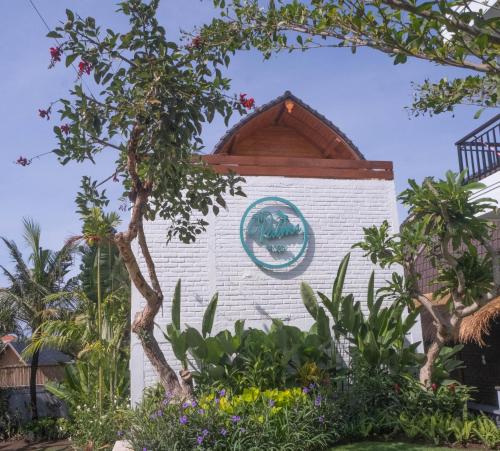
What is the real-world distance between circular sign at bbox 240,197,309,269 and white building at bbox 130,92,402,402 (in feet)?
0.05

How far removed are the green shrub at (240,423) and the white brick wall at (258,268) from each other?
2001 millimetres

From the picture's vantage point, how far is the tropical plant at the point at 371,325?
8828 millimetres

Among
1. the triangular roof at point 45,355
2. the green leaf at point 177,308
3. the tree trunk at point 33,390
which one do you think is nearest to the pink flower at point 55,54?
the green leaf at point 177,308

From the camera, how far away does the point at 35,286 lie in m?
15.7

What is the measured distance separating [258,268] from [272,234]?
62 centimetres

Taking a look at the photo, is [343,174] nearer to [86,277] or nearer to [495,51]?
[495,51]

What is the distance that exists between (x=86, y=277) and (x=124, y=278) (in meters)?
2.82

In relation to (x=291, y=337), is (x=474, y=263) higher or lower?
higher

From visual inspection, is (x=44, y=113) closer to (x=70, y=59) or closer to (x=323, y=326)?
(x=70, y=59)

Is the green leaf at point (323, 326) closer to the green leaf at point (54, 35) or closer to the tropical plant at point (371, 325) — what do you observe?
the tropical plant at point (371, 325)

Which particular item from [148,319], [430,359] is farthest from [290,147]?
[148,319]

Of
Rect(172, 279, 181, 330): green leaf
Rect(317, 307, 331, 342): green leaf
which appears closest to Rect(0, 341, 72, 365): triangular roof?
Rect(172, 279, 181, 330): green leaf

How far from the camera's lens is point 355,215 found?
1040 centimetres

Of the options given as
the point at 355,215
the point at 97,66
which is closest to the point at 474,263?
the point at 355,215
